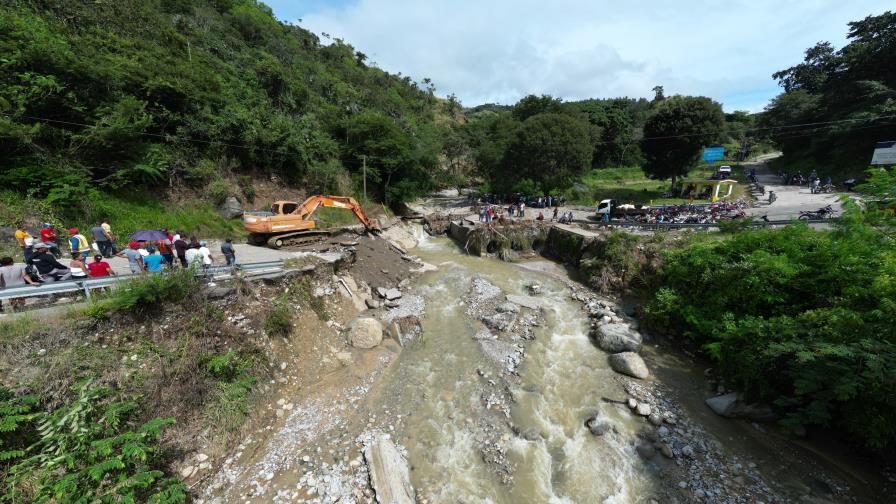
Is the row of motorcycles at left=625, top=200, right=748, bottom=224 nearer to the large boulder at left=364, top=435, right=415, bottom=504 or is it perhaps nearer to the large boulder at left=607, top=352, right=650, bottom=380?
the large boulder at left=607, top=352, right=650, bottom=380

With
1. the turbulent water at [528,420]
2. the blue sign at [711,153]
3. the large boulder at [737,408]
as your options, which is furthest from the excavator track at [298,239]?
the blue sign at [711,153]

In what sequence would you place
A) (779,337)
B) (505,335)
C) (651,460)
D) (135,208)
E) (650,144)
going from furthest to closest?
(650,144) < (135,208) < (505,335) < (779,337) < (651,460)

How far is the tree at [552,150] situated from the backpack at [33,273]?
30.1 m

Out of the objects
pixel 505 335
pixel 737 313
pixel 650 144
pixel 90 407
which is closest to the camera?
pixel 90 407

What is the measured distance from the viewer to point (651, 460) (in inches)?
254

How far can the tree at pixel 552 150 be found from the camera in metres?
28.8

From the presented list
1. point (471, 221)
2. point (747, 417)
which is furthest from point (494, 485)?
point (471, 221)

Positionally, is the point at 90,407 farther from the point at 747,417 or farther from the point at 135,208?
the point at 135,208

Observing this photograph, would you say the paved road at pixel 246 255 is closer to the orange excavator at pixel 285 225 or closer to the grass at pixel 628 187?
the orange excavator at pixel 285 225

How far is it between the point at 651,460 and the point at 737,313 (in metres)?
5.44

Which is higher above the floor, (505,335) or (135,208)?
(135,208)

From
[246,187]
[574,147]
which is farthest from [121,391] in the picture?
[574,147]

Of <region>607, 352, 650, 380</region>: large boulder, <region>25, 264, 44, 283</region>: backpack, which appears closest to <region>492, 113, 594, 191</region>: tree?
<region>607, 352, 650, 380</region>: large boulder

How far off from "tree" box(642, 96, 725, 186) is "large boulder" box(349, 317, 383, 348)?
3424cm
